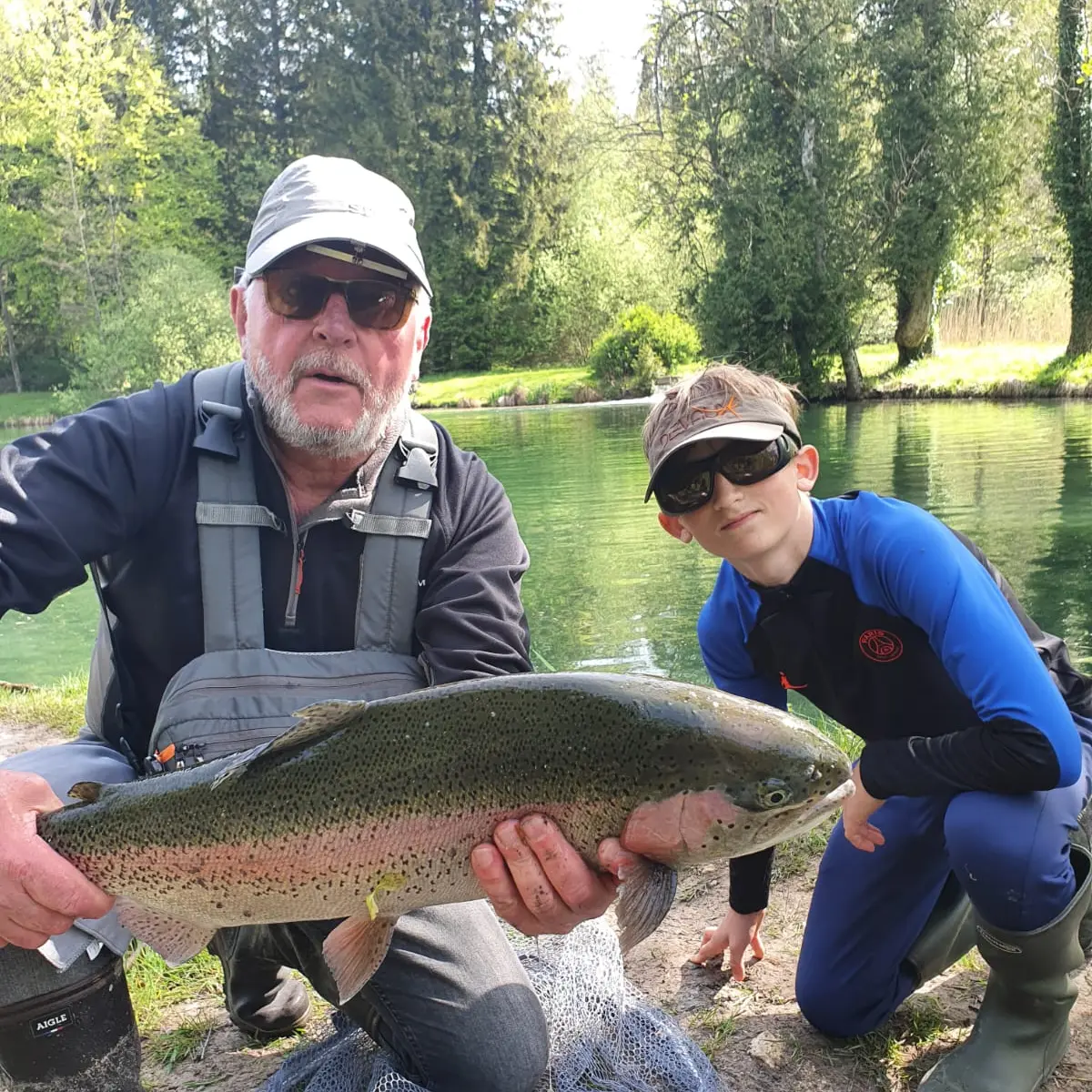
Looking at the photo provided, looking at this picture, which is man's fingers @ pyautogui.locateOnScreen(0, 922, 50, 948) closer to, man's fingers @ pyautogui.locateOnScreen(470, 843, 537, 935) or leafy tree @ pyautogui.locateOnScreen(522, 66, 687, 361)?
man's fingers @ pyautogui.locateOnScreen(470, 843, 537, 935)

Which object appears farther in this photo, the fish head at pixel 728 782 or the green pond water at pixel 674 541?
the green pond water at pixel 674 541

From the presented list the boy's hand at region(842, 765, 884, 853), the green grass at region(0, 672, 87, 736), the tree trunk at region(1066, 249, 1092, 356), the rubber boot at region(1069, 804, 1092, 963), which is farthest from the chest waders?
the tree trunk at region(1066, 249, 1092, 356)

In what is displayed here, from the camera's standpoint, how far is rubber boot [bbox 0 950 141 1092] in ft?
7.91

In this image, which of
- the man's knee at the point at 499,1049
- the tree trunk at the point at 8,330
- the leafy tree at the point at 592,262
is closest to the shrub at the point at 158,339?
the tree trunk at the point at 8,330

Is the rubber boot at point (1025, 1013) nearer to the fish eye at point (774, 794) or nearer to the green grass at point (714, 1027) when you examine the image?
the green grass at point (714, 1027)

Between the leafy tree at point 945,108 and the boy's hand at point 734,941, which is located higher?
the leafy tree at point 945,108

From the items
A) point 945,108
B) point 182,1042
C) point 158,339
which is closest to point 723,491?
point 182,1042

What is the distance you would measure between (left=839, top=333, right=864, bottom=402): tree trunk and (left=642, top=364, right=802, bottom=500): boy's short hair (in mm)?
30116

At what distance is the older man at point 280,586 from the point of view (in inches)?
98.2

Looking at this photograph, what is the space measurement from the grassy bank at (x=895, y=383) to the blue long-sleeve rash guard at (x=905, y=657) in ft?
87.0

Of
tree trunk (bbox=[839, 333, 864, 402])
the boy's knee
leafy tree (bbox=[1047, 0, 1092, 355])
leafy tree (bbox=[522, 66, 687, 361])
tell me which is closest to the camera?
the boy's knee

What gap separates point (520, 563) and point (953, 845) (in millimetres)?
1551

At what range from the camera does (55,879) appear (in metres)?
2.30

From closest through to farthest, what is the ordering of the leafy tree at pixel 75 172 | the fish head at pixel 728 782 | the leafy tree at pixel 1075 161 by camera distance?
1. the fish head at pixel 728 782
2. the leafy tree at pixel 1075 161
3. the leafy tree at pixel 75 172
